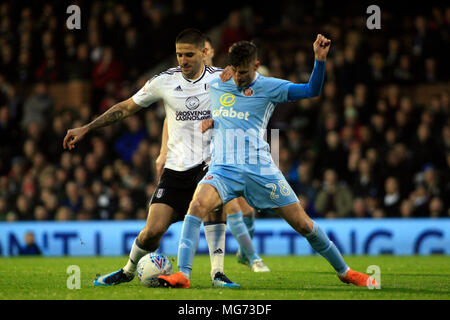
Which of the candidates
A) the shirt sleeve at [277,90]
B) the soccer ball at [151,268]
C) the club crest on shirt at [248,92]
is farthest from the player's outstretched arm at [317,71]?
the soccer ball at [151,268]

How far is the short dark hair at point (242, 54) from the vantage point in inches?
253

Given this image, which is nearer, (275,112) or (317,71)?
(317,71)

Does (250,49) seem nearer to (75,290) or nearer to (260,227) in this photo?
(75,290)

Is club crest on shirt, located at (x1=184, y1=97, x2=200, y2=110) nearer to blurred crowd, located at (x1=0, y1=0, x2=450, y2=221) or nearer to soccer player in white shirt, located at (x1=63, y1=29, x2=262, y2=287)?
soccer player in white shirt, located at (x1=63, y1=29, x2=262, y2=287)

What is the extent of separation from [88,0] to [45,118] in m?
3.48

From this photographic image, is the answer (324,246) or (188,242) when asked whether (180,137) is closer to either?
(188,242)

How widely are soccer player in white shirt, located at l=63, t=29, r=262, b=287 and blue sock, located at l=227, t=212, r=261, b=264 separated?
1518 millimetres

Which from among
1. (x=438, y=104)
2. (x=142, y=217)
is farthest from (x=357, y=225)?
(x=142, y=217)

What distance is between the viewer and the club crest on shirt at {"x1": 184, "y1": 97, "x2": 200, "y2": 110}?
7.20 meters

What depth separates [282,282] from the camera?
24.5 ft

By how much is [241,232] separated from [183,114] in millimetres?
2201

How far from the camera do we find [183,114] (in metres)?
7.20

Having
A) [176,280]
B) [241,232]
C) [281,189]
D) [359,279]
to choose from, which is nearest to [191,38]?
[281,189]

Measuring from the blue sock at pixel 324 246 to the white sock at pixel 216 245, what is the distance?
0.90m
